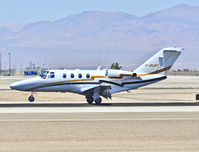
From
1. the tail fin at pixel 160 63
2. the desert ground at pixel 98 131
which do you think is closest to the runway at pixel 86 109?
the desert ground at pixel 98 131

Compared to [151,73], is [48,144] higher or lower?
lower

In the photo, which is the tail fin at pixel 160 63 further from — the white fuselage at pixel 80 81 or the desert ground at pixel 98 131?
the desert ground at pixel 98 131

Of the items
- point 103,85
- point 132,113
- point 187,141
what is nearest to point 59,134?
point 187,141

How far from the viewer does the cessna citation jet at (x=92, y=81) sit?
36969 millimetres

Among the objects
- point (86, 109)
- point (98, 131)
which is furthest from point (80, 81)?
point (98, 131)

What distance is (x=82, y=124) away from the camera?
2292cm

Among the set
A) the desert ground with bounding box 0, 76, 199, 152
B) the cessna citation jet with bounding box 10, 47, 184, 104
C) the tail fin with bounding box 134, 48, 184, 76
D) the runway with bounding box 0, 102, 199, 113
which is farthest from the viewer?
the tail fin with bounding box 134, 48, 184, 76

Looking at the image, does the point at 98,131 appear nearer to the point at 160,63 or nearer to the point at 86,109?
the point at 86,109

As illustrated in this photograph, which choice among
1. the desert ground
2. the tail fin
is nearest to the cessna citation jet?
the tail fin

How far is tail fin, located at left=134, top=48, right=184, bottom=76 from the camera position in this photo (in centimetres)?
3850

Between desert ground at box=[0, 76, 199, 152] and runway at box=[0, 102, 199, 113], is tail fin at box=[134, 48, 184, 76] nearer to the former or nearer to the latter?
runway at box=[0, 102, 199, 113]

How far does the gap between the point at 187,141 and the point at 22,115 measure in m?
12.2

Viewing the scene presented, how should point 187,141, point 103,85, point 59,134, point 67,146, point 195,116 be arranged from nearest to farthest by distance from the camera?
point 67,146
point 187,141
point 59,134
point 195,116
point 103,85

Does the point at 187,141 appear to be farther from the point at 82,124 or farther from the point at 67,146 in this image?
the point at 82,124
